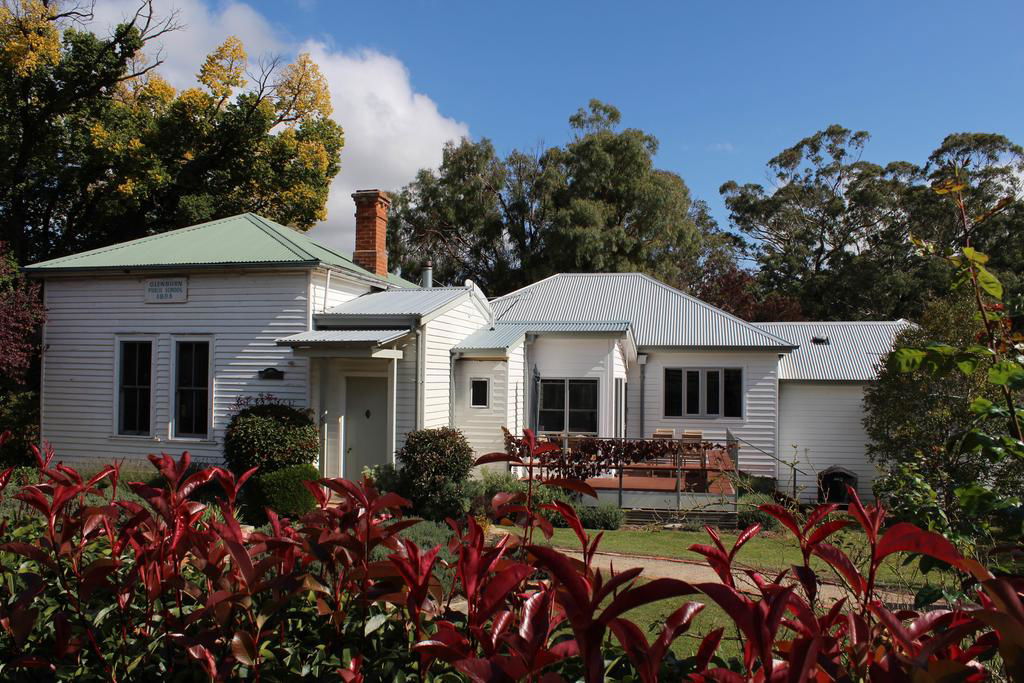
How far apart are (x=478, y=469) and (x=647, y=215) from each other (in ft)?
74.5

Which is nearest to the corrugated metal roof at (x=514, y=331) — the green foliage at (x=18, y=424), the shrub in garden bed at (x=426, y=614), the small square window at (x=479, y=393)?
the small square window at (x=479, y=393)

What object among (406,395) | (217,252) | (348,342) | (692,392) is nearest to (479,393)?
(406,395)

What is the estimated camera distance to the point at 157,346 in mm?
15172

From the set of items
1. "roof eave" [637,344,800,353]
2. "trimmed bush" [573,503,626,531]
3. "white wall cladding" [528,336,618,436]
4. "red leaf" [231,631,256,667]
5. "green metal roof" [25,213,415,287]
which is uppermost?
"green metal roof" [25,213,415,287]

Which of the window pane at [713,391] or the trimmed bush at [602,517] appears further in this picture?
the window pane at [713,391]

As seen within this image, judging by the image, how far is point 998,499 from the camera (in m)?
3.10

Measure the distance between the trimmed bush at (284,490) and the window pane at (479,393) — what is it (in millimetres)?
4684

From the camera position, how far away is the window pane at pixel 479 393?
1639 centimetres

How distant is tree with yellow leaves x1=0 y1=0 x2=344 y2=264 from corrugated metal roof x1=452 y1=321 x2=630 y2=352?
1361 centimetres

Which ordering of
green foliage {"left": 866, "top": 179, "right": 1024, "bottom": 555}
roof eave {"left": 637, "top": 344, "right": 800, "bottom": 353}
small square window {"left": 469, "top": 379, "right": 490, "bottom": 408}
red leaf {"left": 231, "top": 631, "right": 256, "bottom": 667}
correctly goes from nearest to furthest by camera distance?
red leaf {"left": 231, "top": 631, "right": 256, "bottom": 667}, green foliage {"left": 866, "top": 179, "right": 1024, "bottom": 555}, small square window {"left": 469, "top": 379, "right": 490, "bottom": 408}, roof eave {"left": 637, "top": 344, "right": 800, "bottom": 353}

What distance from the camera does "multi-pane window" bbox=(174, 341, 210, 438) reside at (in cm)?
1503

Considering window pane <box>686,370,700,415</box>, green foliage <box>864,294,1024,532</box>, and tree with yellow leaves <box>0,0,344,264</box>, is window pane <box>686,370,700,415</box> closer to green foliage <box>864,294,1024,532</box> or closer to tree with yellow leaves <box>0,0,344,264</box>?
green foliage <box>864,294,1024,532</box>

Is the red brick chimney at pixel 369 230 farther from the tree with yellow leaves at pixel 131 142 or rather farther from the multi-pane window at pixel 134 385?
the tree with yellow leaves at pixel 131 142

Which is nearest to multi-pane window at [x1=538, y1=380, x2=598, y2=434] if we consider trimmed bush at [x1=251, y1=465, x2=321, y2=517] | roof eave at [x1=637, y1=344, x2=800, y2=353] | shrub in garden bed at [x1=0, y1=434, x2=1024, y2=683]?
roof eave at [x1=637, y1=344, x2=800, y2=353]
